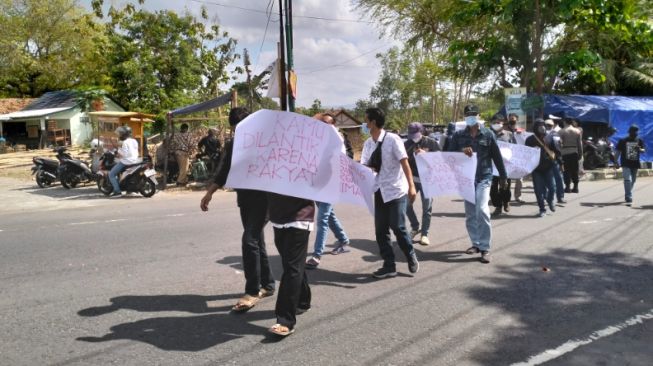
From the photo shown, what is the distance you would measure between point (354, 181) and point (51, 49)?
4473 centimetres

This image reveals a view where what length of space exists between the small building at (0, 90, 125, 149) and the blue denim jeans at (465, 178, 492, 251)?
28.9m

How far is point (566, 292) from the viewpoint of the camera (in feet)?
16.5

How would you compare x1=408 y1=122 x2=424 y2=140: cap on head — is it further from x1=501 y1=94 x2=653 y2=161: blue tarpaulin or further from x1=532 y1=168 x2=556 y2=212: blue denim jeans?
x1=501 y1=94 x2=653 y2=161: blue tarpaulin

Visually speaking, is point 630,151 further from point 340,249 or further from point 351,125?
point 351,125

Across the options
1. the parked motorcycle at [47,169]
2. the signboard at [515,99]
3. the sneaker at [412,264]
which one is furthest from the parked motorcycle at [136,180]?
the signboard at [515,99]

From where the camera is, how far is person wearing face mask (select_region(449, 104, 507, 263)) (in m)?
6.27

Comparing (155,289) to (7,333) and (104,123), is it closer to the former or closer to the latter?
(7,333)

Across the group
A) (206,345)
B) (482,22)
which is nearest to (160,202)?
(206,345)

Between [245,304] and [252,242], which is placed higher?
[252,242]

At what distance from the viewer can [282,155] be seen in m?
4.15

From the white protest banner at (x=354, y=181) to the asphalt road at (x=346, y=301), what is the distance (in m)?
0.91

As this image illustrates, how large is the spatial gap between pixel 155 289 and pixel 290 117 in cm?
232

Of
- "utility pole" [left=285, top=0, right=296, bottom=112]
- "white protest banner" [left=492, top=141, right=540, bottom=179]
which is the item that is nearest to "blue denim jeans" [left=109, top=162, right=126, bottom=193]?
"utility pole" [left=285, top=0, right=296, bottom=112]

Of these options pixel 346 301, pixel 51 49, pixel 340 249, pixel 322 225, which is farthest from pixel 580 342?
pixel 51 49
